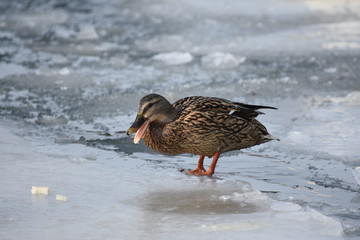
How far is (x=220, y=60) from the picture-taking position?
8.36m

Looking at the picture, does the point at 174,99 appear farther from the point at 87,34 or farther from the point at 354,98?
the point at 87,34

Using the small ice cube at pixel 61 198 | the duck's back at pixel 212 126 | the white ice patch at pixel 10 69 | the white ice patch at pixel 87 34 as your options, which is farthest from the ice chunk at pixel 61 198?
the white ice patch at pixel 87 34

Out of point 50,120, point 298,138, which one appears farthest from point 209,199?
point 50,120

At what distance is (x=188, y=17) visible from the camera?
1141 cm

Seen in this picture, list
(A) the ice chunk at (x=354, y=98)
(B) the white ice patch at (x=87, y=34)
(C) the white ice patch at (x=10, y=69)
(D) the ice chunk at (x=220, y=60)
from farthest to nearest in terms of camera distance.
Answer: (B) the white ice patch at (x=87, y=34) < (D) the ice chunk at (x=220, y=60) < (C) the white ice patch at (x=10, y=69) < (A) the ice chunk at (x=354, y=98)

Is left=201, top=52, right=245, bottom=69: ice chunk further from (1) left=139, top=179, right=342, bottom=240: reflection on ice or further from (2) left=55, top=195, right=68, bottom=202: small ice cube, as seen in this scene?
(2) left=55, top=195, right=68, bottom=202: small ice cube

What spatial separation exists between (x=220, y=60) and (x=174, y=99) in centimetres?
164

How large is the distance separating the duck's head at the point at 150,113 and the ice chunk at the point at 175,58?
3.87 m

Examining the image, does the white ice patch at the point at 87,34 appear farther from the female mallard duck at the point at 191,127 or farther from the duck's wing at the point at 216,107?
the female mallard duck at the point at 191,127

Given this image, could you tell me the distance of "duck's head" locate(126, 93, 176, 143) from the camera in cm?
466

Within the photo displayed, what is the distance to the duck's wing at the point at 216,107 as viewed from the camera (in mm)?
4809

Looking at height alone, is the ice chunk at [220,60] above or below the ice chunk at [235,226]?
above

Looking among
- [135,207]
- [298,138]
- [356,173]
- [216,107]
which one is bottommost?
[135,207]

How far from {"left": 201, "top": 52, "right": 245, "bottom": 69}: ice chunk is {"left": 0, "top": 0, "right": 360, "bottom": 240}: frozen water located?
2 cm
